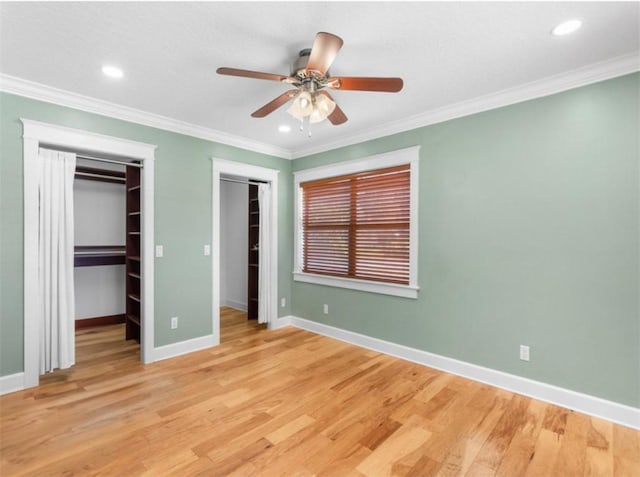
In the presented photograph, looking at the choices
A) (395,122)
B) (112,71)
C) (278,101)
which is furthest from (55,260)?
(395,122)

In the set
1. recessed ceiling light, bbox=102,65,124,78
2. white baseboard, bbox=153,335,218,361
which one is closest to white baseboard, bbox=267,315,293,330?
white baseboard, bbox=153,335,218,361

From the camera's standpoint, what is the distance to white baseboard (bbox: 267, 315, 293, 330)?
4514mm

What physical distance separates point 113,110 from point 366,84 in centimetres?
259

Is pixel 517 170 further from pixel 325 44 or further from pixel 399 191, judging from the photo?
pixel 325 44

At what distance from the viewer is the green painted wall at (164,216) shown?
2619 millimetres

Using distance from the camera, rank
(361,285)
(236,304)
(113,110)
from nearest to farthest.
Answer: (113,110) → (361,285) → (236,304)

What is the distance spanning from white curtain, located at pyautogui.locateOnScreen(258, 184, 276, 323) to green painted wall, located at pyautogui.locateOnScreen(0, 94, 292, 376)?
0.50 metres

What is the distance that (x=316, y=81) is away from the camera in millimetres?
2092

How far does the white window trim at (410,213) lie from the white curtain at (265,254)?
42 centimetres

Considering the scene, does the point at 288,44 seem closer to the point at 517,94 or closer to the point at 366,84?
the point at 366,84

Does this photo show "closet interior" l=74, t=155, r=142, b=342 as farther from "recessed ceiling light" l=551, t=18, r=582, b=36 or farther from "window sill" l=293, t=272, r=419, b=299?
"recessed ceiling light" l=551, t=18, r=582, b=36

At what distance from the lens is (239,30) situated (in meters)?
1.92

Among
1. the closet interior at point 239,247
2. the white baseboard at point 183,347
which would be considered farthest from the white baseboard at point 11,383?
the closet interior at point 239,247

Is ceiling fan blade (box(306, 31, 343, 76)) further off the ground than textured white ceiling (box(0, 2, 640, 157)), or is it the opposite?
textured white ceiling (box(0, 2, 640, 157))
